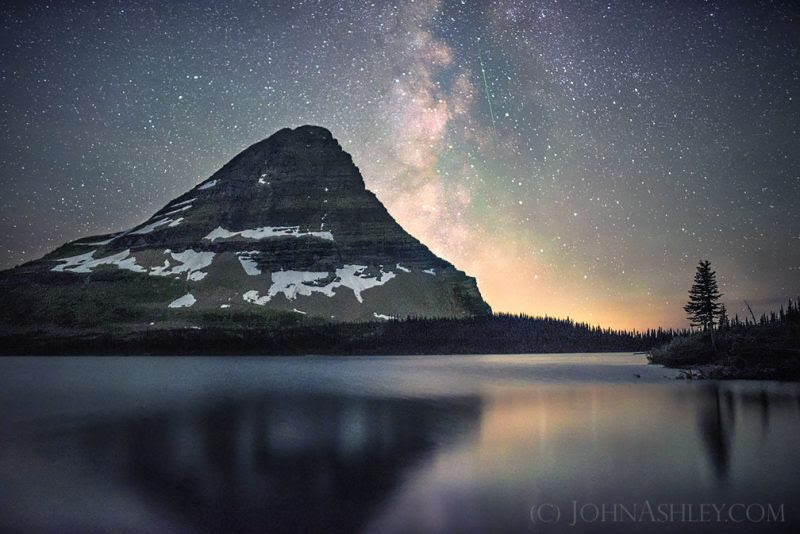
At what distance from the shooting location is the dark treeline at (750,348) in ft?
202

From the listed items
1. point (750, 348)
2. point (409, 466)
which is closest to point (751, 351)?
point (750, 348)

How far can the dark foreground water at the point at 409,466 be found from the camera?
53.2ft

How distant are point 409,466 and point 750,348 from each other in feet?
192

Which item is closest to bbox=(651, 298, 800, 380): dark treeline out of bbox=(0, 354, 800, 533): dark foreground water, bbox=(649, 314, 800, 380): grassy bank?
bbox=(649, 314, 800, 380): grassy bank

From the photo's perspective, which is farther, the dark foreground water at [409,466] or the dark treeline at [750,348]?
the dark treeline at [750,348]

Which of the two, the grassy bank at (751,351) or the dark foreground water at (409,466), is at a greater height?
the grassy bank at (751,351)

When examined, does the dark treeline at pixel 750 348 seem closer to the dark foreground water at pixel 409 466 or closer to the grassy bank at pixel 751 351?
the grassy bank at pixel 751 351

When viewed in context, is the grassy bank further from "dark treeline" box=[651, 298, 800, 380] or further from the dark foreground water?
the dark foreground water

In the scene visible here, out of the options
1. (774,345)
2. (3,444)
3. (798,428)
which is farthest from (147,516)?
(774,345)

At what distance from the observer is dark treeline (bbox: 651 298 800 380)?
202 feet

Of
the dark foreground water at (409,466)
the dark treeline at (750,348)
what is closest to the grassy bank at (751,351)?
the dark treeline at (750,348)

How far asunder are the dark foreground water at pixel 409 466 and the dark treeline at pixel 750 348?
15175 millimetres

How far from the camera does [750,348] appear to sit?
6475cm

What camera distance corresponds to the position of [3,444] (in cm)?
3030
